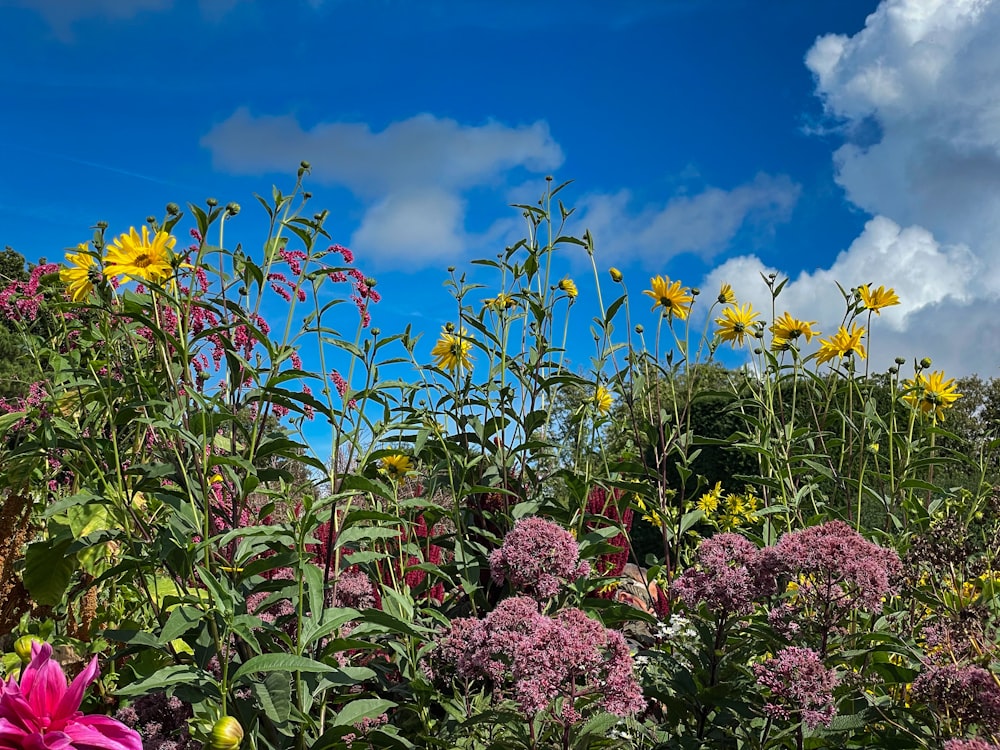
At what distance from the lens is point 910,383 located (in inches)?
145

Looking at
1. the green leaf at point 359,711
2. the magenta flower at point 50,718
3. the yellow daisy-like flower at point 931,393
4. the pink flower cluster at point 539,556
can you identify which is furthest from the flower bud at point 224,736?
the yellow daisy-like flower at point 931,393

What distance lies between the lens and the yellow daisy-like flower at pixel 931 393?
358cm

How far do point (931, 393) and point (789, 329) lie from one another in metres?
0.65

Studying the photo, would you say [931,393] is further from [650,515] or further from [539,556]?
[539,556]

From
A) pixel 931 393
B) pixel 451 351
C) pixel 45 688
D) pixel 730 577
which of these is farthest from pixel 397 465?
pixel 931 393

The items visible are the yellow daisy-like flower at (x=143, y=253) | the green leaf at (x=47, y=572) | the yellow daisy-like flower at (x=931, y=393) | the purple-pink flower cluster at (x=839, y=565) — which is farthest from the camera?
the yellow daisy-like flower at (x=931, y=393)

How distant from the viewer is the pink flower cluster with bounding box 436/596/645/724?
1658 millimetres

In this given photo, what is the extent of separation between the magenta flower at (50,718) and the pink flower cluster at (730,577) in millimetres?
1235

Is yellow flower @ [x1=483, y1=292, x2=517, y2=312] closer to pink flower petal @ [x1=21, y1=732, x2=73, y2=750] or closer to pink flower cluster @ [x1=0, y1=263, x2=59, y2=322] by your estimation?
pink flower cluster @ [x1=0, y1=263, x2=59, y2=322]

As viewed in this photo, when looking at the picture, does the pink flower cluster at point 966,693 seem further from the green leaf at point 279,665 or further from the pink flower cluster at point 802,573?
the green leaf at point 279,665

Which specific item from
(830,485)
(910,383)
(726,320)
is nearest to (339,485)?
(726,320)

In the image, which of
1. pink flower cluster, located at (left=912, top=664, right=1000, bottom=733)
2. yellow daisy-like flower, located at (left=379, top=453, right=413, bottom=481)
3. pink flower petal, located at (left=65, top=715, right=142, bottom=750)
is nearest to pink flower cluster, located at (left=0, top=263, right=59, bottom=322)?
yellow daisy-like flower, located at (left=379, top=453, right=413, bottom=481)

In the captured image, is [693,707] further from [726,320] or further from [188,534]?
[726,320]

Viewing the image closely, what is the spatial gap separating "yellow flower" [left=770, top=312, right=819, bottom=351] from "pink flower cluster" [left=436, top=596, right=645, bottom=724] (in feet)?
7.83
